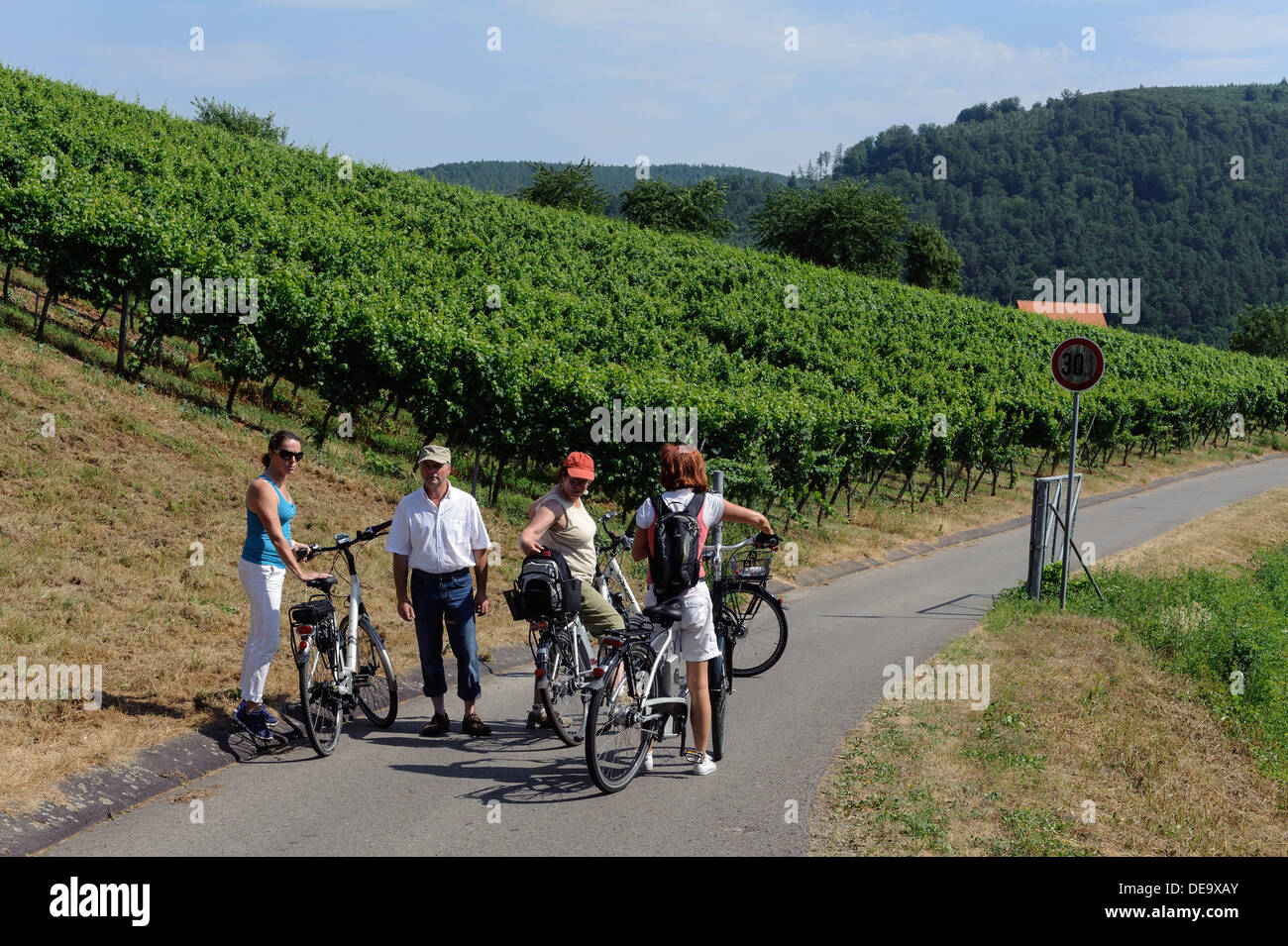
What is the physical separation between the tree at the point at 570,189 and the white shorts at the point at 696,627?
2258 inches

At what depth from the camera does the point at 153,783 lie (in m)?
6.03

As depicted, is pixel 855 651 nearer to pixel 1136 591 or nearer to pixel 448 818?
pixel 1136 591

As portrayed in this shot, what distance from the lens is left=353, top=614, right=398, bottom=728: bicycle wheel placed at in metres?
7.09

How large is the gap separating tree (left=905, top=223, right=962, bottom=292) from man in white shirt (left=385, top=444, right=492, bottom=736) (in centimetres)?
7730

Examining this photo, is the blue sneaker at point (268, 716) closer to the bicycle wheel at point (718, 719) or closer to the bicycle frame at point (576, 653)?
the bicycle frame at point (576, 653)

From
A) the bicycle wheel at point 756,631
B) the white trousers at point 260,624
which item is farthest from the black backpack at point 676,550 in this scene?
the bicycle wheel at point 756,631

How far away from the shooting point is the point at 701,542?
6.23 m

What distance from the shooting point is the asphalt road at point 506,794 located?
5355mm

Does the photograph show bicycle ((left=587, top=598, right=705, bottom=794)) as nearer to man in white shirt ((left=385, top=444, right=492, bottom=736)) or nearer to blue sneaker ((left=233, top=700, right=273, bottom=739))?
man in white shirt ((left=385, top=444, right=492, bottom=736))

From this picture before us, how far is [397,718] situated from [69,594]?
307 centimetres

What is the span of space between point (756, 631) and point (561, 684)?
293 cm

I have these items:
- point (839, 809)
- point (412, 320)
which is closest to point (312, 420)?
point (412, 320)

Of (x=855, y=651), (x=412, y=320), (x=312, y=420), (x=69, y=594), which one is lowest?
(x=855, y=651)

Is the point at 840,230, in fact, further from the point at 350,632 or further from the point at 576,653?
the point at 350,632
